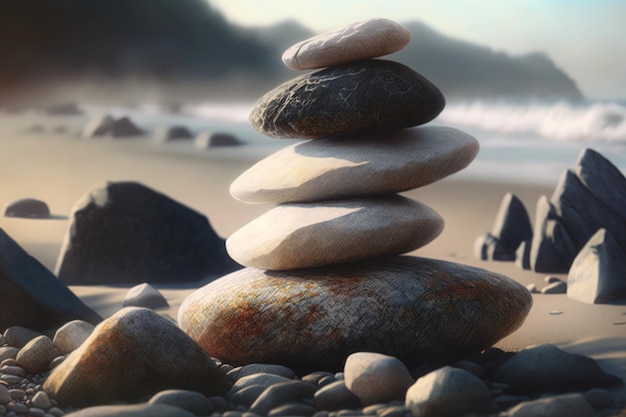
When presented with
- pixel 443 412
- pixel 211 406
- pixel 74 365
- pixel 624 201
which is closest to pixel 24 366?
pixel 74 365

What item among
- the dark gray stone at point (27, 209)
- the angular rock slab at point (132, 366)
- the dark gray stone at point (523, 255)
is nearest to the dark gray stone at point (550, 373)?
the angular rock slab at point (132, 366)

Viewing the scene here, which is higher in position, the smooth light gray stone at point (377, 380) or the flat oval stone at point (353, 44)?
the flat oval stone at point (353, 44)

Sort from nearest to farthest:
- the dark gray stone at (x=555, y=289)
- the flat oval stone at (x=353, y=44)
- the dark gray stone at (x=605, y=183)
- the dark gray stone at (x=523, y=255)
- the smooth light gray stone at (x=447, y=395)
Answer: the smooth light gray stone at (x=447, y=395), the flat oval stone at (x=353, y=44), the dark gray stone at (x=555, y=289), the dark gray stone at (x=605, y=183), the dark gray stone at (x=523, y=255)

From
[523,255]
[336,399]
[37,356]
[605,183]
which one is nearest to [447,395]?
[336,399]

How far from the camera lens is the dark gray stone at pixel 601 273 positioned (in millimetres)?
6641

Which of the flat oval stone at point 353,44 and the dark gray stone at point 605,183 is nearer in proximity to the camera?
the flat oval stone at point 353,44

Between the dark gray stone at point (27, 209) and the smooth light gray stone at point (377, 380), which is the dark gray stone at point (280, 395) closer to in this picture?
the smooth light gray stone at point (377, 380)

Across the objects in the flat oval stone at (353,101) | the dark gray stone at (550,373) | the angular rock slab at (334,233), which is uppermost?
the flat oval stone at (353,101)

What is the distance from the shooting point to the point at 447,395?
4035mm

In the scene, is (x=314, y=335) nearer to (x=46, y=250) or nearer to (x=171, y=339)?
(x=171, y=339)

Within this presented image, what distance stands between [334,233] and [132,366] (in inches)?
56.4

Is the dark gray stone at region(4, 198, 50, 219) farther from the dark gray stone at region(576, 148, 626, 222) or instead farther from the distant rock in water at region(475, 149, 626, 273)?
the dark gray stone at region(576, 148, 626, 222)

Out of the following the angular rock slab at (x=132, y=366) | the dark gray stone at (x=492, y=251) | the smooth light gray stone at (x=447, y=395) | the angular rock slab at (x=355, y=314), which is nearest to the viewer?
the smooth light gray stone at (x=447, y=395)

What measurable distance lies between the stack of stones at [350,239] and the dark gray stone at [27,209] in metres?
6.66
